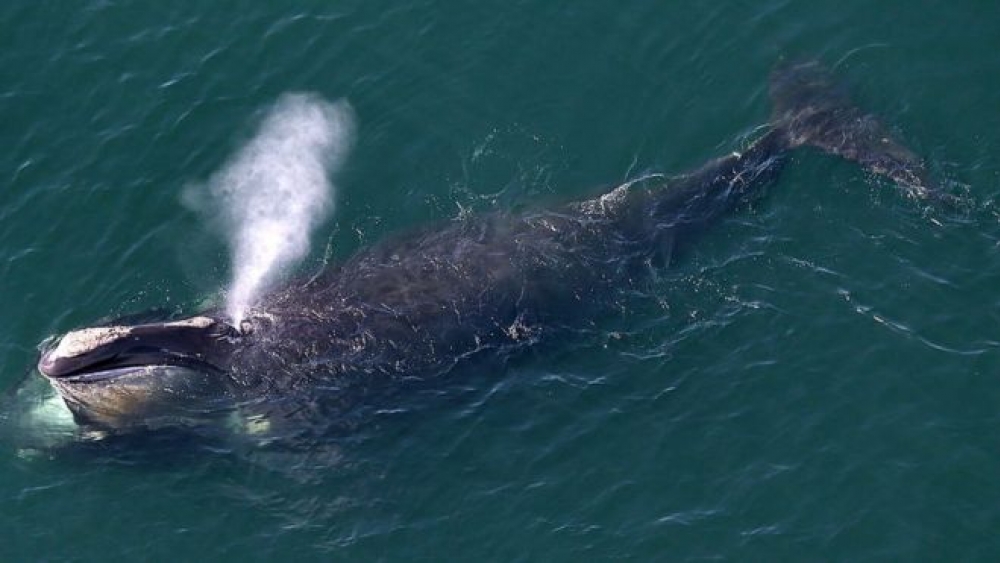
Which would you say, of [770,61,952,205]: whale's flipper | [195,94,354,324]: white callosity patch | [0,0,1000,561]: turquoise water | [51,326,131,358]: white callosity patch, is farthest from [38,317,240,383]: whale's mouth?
[770,61,952,205]: whale's flipper

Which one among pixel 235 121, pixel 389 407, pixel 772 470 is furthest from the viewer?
pixel 235 121

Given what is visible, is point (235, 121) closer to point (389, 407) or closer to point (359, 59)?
point (359, 59)

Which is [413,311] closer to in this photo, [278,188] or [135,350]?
[278,188]

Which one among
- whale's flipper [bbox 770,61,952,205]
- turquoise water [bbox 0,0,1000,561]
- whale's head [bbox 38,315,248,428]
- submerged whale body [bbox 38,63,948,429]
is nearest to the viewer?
turquoise water [bbox 0,0,1000,561]

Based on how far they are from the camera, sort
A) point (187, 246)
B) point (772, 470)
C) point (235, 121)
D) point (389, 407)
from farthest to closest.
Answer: point (235, 121), point (187, 246), point (389, 407), point (772, 470)

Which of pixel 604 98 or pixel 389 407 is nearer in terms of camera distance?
pixel 389 407

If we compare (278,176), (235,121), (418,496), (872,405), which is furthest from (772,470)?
(235,121)

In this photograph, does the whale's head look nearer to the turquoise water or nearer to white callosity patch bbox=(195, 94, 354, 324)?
the turquoise water
